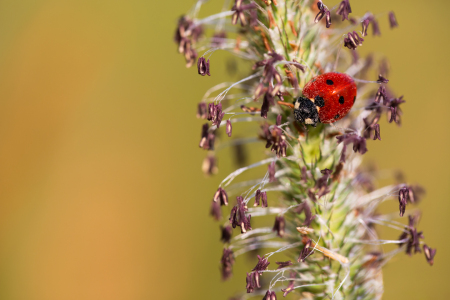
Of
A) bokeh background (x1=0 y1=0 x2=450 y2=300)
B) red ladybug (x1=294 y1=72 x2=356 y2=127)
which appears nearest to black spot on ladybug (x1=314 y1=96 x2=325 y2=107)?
red ladybug (x1=294 y1=72 x2=356 y2=127)

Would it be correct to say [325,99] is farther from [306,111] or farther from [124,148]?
[124,148]

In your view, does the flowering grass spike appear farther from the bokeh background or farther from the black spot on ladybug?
the bokeh background

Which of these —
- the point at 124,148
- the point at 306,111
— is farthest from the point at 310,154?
the point at 124,148

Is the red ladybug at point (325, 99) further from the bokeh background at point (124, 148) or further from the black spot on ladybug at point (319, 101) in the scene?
the bokeh background at point (124, 148)

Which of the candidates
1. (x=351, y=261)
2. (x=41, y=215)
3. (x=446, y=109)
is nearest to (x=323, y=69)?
(x=351, y=261)

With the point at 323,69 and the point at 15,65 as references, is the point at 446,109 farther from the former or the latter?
the point at 15,65
